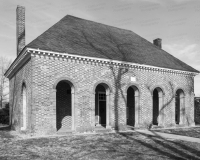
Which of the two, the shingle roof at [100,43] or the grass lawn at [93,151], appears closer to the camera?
the grass lawn at [93,151]

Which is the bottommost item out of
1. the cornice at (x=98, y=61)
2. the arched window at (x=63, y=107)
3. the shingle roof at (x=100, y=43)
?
the arched window at (x=63, y=107)

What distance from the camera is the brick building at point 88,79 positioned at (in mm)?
12438

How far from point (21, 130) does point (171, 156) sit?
1060cm

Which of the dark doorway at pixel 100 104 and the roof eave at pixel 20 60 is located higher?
the roof eave at pixel 20 60

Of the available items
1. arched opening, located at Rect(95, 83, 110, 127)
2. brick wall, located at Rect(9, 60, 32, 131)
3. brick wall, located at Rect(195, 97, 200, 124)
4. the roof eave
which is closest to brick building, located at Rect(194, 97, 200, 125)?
brick wall, located at Rect(195, 97, 200, 124)

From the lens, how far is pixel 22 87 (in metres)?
14.7

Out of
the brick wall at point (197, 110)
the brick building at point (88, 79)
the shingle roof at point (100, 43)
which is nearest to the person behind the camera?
the brick building at point (88, 79)

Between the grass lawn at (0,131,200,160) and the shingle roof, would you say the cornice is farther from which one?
the grass lawn at (0,131,200,160)

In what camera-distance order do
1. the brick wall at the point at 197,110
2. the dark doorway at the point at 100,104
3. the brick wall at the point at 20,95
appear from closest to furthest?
the brick wall at the point at 20,95 < the dark doorway at the point at 100,104 < the brick wall at the point at 197,110

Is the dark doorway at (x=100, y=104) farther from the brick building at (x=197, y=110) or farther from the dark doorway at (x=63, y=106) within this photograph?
the brick building at (x=197, y=110)

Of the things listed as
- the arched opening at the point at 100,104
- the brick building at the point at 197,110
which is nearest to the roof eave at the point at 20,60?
the arched opening at the point at 100,104

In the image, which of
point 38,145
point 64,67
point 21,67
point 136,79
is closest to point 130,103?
point 136,79

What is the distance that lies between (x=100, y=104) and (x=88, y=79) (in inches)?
167

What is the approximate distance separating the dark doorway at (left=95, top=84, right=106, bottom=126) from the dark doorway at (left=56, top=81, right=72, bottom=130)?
2572 millimetres
